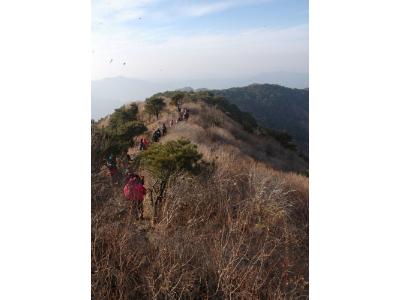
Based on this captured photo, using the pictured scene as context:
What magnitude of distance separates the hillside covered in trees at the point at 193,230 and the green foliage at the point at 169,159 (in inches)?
0.4

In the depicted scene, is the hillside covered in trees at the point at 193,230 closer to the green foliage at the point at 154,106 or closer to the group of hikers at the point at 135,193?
the group of hikers at the point at 135,193

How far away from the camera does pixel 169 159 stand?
3.79 meters

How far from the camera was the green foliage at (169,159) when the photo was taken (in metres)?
3.70

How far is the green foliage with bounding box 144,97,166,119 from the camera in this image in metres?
9.55

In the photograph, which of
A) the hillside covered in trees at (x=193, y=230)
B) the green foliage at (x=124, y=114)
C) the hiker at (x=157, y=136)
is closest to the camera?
the hillside covered in trees at (x=193, y=230)

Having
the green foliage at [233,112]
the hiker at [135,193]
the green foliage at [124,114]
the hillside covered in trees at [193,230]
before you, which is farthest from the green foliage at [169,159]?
the green foliage at [233,112]

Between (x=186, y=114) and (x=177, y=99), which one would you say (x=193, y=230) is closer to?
(x=186, y=114)

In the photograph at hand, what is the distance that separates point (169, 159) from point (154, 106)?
6213 mm

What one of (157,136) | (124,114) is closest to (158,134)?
(157,136)
